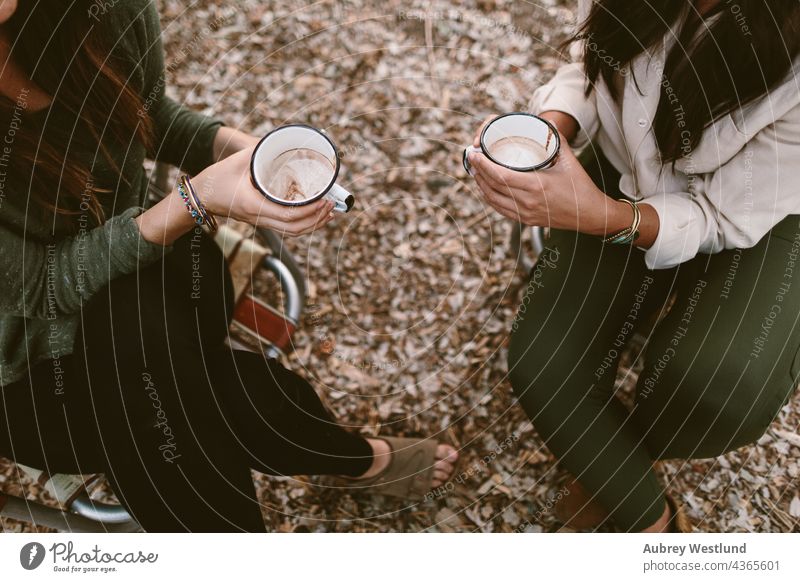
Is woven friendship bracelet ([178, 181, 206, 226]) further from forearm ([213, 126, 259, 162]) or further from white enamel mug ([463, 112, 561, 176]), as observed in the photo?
white enamel mug ([463, 112, 561, 176])

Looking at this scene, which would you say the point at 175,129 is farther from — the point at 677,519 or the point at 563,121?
the point at 677,519

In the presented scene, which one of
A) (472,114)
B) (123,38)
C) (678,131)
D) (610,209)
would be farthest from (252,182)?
(472,114)

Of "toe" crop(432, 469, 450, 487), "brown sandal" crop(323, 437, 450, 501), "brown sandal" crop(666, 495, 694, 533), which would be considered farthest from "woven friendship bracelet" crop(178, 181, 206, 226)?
"brown sandal" crop(666, 495, 694, 533)

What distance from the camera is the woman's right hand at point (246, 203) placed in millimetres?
758

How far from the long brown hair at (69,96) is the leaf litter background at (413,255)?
2.01ft

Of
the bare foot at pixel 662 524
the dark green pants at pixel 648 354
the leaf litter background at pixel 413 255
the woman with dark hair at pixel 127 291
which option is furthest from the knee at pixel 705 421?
the woman with dark hair at pixel 127 291

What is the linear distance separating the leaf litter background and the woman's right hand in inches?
25.8

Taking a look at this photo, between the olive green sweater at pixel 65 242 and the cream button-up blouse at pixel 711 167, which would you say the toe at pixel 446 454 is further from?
the olive green sweater at pixel 65 242

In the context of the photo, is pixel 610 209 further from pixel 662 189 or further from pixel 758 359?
pixel 758 359

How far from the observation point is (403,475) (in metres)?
1.27

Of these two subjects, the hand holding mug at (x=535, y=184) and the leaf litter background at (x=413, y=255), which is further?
the leaf litter background at (x=413, y=255)

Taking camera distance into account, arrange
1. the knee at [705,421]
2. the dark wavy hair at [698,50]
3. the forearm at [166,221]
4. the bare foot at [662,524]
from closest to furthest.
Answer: the dark wavy hair at [698,50]
the forearm at [166,221]
the knee at [705,421]
the bare foot at [662,524]

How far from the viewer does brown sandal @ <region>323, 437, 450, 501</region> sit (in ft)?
4.13

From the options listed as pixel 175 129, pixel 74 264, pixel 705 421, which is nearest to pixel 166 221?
pixel 74 264
